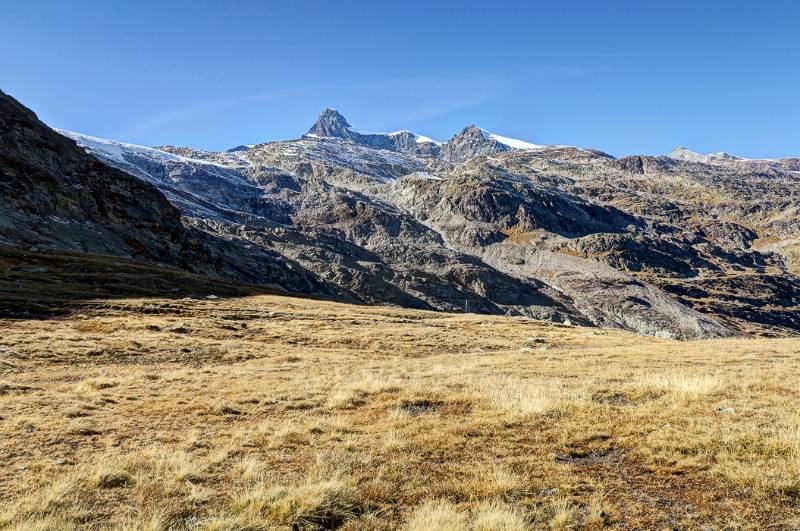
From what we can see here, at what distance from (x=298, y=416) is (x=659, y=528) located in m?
9.14

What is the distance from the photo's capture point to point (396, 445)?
413 inches

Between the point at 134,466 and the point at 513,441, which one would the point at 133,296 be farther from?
the point at 513,441

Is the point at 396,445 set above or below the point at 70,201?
below

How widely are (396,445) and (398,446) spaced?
6 cm

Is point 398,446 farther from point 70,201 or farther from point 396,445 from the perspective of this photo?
point 70,201

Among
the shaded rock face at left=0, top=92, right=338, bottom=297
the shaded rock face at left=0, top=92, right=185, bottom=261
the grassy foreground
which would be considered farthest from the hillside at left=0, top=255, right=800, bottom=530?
the shaded rock face at left=0, top=92, right=185, bottom=261

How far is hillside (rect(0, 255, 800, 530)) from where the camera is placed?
25.3ft

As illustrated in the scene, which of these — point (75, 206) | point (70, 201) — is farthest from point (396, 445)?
point (70, 201)

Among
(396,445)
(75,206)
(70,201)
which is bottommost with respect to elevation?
(396,445)

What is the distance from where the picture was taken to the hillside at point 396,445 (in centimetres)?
772

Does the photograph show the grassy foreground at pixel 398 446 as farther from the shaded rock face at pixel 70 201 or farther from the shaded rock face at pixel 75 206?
the shaded rock face at pixel 70 201

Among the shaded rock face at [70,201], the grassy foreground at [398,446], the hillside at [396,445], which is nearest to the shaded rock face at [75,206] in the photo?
the shaded rock face at [70,201]

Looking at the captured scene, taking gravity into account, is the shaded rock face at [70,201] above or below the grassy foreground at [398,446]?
above

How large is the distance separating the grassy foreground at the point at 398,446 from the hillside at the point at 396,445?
0.05 m
